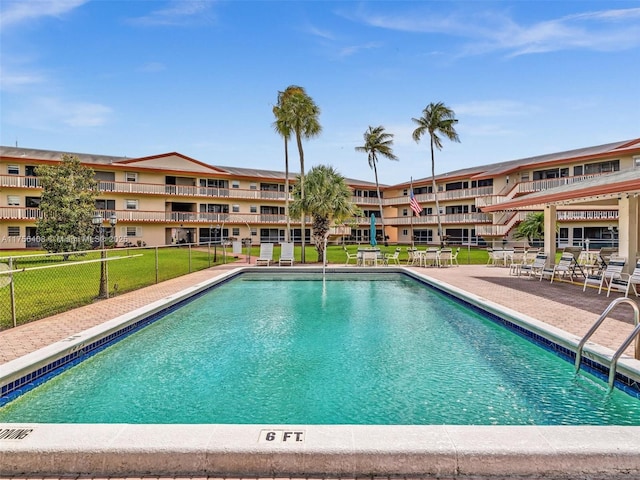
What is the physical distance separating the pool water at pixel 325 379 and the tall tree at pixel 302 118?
1402 centimetres

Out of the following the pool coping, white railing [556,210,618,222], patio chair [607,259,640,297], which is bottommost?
the pool coping

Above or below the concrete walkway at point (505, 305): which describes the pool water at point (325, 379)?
below

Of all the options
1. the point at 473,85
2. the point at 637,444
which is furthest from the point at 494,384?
the point at 473,85

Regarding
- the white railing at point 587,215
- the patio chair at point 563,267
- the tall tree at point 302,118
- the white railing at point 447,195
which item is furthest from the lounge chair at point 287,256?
the white railing at point 447,195

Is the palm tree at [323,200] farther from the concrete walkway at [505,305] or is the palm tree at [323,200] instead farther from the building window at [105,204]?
the building window at [105,204]

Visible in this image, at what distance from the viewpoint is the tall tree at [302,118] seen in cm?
2223

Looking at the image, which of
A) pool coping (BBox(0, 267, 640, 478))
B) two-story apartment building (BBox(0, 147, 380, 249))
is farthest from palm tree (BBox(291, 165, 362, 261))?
pool coping (BBox(0, 267, 640, 478))

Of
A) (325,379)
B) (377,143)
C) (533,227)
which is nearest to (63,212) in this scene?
(325,379)

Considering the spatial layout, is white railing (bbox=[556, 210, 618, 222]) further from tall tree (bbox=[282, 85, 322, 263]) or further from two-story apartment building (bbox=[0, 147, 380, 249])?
tall tree (bbox=[282, 85, 322, 263])

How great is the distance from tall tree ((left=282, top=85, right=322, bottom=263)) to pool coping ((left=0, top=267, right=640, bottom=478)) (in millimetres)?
18878

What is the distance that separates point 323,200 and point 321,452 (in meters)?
18.8

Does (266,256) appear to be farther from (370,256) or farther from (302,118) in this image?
(302,118)

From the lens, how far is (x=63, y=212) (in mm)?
25328

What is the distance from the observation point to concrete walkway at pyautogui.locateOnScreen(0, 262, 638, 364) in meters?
6.64
